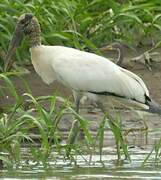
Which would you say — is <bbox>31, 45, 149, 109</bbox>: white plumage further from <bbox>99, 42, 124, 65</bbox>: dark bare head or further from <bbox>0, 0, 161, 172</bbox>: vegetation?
<bbox>99, 42, 124, 65</bbox>: dark bare head

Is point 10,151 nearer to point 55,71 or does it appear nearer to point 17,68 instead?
point 55,71

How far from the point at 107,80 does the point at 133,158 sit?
1.06m

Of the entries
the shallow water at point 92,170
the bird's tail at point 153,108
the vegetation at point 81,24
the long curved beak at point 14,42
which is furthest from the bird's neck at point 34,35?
the shallow water at point 92,170

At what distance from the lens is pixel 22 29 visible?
9.40 m

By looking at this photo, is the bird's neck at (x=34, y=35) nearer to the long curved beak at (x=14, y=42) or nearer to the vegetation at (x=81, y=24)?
the long curved beak at (x=14, y=42)

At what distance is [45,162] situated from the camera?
7.77m

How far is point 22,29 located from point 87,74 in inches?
27.0

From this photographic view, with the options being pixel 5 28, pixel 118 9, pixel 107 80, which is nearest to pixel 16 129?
pixel 107 80

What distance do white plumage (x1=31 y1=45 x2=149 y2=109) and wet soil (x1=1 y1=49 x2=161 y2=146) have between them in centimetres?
32

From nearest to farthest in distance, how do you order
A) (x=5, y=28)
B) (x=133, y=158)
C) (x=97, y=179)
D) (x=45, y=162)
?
(x=97, y=179) < (x=45, y=162) < (x=133, y=158) < (x=5, y=28)

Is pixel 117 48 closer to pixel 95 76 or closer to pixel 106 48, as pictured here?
pixel 106 48

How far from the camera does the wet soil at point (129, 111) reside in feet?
31.4

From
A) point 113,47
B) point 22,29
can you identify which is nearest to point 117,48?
point 113,47

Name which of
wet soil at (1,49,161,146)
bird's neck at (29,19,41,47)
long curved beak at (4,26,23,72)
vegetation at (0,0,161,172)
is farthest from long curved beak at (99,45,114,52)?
long curved beak at (4,26,23,72)
